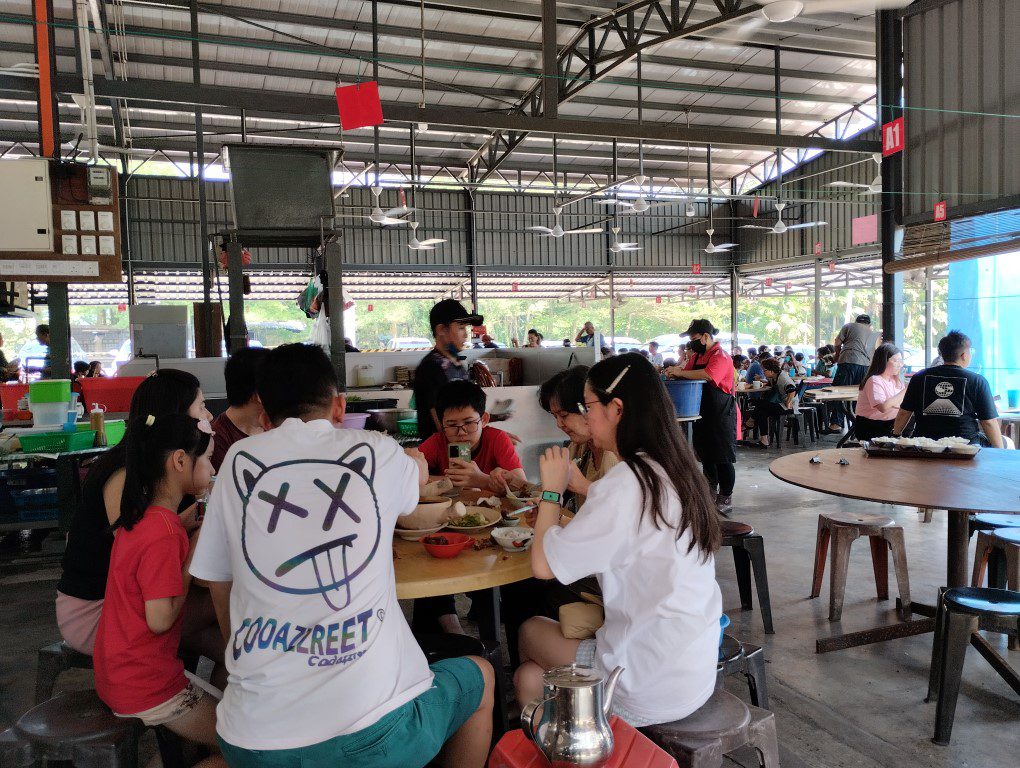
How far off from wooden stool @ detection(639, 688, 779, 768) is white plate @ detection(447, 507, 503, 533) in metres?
0.84

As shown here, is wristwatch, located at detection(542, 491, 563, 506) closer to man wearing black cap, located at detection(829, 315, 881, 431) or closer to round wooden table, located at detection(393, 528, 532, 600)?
round wooden table, located at detection(393, 528, 532, 600)

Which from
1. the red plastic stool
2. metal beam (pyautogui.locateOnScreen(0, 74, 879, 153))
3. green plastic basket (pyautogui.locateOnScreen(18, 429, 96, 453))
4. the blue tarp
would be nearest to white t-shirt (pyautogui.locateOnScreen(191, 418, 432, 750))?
the red plastic stool

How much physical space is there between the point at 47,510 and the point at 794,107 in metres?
15.3

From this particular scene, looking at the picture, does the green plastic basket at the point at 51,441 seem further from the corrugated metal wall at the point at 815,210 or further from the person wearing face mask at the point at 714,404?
the corrugated metal wall at the point at 815,210

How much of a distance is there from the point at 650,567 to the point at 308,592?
0.83 meters

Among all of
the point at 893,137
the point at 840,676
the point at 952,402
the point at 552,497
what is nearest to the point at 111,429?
the point at 552,497

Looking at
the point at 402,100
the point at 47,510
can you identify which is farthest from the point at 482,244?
the point at 47,510

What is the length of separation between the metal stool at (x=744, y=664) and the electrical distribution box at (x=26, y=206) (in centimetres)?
460

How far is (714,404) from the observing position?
19.8 feet

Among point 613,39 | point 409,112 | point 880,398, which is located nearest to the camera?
point 880,398

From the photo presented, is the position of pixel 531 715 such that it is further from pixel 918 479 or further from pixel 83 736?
pixel 918 479

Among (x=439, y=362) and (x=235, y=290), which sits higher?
(x=235, y=290)

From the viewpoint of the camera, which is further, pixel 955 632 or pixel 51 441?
pixel 51 441

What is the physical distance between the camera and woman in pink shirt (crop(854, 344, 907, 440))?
5.93 meters
